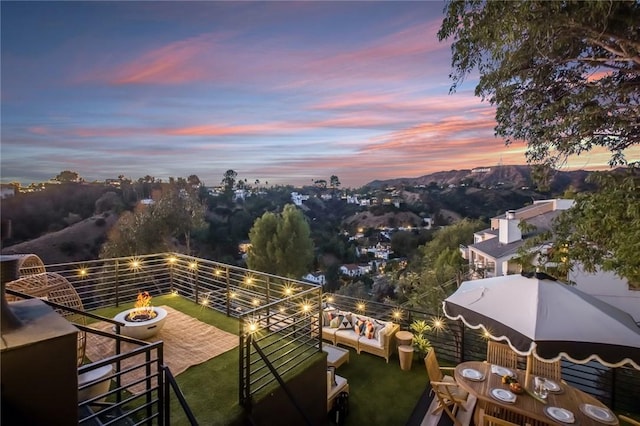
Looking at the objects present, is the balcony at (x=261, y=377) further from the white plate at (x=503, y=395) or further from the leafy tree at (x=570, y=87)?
the leafy tree at (x=570, y=87)

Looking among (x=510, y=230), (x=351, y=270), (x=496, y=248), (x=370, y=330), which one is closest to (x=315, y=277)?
(x=351, y=270)

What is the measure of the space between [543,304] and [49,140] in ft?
30.8

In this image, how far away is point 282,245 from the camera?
19.8m

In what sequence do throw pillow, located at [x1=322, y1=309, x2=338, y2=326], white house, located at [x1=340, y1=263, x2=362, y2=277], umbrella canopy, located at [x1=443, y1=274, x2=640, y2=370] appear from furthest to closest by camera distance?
white house, located at [x1=340, y1=263, x2=362, y2=277] < throw pillow, located at [x1=322, y1=309, x2=338, y2=326] < umbrella canopy, located at [x1=443, y1=274, x2=640, y2=370]

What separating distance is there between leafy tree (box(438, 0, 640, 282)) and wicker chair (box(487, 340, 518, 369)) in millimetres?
1750

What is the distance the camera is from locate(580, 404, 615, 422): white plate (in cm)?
336

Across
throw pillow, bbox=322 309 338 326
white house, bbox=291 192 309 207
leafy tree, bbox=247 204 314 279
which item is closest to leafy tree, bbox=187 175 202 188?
leafy tree, bbox=247 204 314 279

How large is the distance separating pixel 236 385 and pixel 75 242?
55.2ft

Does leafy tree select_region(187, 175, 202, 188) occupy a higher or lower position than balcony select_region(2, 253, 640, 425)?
higher

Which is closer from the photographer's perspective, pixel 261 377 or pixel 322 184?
pixel 261 377

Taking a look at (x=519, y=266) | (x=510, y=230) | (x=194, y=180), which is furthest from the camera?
(x=194, y=180)

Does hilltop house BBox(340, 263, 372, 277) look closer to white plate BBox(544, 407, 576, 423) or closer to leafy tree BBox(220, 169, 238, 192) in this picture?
leafy tree BBox(220, 169, 238, 192)

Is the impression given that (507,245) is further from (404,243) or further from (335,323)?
(404,243)

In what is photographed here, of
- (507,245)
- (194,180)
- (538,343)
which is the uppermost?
(194,180)
